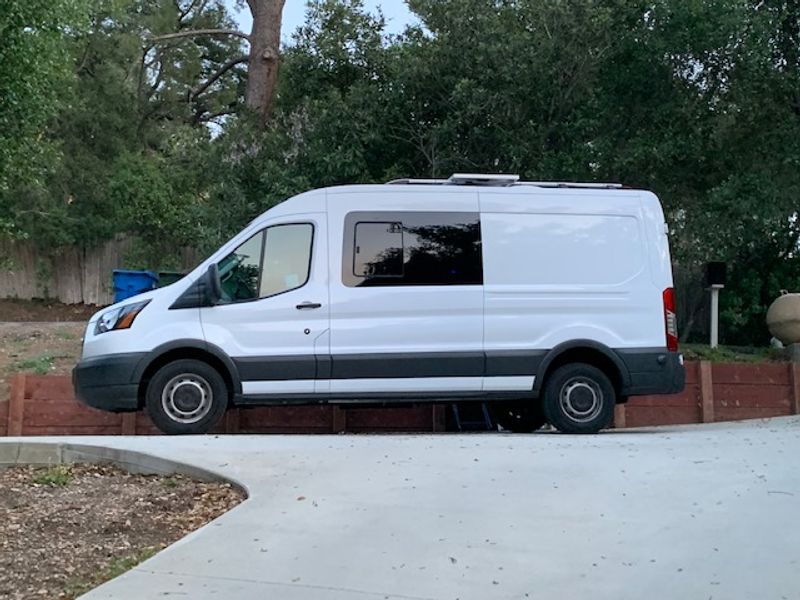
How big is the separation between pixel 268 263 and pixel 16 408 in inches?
148

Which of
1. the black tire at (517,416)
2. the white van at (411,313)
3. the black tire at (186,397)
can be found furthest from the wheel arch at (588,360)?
the black tire at (186,397)

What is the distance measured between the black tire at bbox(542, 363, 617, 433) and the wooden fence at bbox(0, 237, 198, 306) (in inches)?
535

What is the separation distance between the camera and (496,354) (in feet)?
30.0

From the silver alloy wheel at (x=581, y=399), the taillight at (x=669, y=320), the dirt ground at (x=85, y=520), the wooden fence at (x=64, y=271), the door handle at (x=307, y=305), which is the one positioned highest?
the wooden fence at (x=64, y=271)

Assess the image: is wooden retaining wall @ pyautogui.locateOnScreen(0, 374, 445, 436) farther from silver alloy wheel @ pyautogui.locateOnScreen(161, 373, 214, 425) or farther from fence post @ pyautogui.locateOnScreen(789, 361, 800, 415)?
fence post @ pyautogui.locateOnScreen(789, 361, 800, 415)

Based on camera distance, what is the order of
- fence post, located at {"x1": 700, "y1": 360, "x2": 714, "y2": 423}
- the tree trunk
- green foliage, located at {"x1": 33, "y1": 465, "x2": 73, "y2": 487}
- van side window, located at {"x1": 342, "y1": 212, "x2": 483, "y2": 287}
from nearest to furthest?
green foliage, located at {"x1": 33, "y1": 465, "x2": 73, "y2": 487} < van side window, located at {"x1": 342, "y1": 212, "x2": 483, "y2": 287} < fence post, located at {"x1": 700, "y1": 360, "x2": 714, "y2": 423} < the tree trunk

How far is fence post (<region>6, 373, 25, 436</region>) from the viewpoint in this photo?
10484mm

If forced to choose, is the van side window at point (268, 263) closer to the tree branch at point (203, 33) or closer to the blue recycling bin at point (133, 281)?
the blue recycling bin at point (133, 281)

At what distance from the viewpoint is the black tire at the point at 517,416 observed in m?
10.3

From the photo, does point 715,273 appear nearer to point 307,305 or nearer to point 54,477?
point 307,305

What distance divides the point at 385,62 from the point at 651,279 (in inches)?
243

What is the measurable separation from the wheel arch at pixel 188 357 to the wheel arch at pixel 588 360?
3013mm

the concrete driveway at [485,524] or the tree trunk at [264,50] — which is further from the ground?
the tree trunk at [264,50]

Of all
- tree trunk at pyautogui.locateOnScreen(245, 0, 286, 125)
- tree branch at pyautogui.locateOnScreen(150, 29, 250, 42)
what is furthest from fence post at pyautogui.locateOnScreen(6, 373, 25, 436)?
tree branch at pyautogui.locateOnScreen(150, 29, 250, 42)
